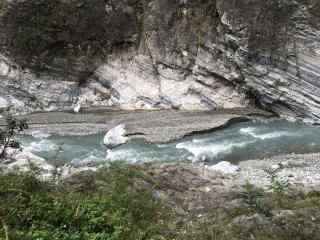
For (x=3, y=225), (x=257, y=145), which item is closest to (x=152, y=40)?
(x=257, y=145)

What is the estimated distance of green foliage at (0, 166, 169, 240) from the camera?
6363 millimetres

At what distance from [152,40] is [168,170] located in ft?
49.9

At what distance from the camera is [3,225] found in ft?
20.3

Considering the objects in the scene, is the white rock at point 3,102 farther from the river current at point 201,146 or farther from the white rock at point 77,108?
the river current at point 201,146

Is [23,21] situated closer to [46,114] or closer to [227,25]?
[46,114]

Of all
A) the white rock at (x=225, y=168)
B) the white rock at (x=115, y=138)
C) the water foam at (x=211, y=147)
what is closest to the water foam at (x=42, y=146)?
the white rock at (x=115, y=138)

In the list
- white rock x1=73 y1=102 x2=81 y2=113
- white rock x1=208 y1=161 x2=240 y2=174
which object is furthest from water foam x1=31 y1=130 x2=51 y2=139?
white rock x1=208 y1=161 x2=240 y2=174

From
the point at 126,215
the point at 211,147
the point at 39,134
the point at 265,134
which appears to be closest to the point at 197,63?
the point at 265,134

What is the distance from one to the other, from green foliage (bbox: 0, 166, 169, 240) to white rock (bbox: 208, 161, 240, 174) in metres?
6.43

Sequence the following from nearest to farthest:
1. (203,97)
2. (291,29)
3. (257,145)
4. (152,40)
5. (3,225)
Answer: (3,225) < (257,145) < (291,29) < (203,97) < (152,40)

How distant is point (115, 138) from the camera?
19.1m

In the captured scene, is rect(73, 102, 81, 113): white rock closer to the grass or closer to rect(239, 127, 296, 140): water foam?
rect(239, 127, 296, 140): water foam

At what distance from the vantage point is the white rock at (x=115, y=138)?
18.8 meters

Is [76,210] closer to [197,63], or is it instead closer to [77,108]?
[197,63]
